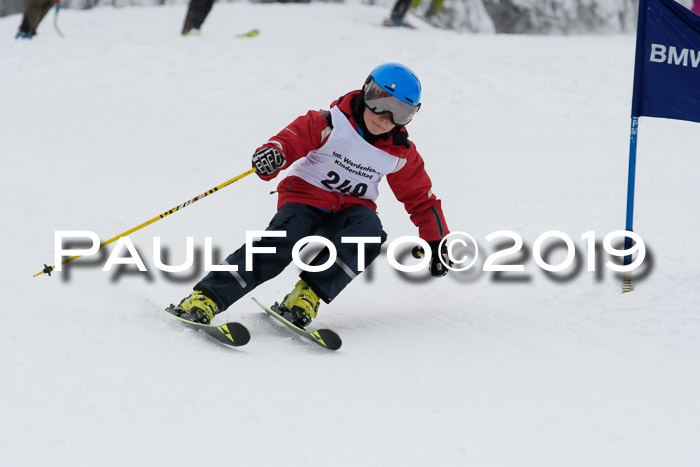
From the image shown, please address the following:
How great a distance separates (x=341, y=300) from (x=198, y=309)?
4.52 feet

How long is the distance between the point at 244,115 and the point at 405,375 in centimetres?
638

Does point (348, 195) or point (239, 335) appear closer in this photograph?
point (239, 335)

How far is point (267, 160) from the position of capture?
369cm

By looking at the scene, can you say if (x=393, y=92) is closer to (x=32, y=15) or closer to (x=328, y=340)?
(x=328, y=340)

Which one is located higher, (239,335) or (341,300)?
(239,335)

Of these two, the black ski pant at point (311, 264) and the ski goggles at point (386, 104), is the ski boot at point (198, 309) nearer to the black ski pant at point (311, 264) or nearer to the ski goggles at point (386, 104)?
the black ski pant at point (311, 264)

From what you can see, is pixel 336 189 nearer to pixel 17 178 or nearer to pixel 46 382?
pixel 46 382

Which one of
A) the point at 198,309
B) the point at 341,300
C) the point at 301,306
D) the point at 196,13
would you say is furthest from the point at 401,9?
the point at 198,309

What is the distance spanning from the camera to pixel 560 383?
317cm

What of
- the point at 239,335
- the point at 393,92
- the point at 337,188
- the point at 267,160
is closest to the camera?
the point at 239,335

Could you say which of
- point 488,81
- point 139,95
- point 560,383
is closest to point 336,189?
point 560,383

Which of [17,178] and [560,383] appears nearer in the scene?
[560,383]

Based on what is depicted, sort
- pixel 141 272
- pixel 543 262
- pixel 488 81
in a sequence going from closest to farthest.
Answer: pixel 141 272 → pixel 543 262 → pixel 488 81

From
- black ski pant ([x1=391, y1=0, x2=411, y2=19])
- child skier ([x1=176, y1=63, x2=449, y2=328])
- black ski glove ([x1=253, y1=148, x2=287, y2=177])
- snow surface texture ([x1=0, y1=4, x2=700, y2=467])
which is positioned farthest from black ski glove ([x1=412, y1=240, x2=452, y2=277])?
black ski pant ([x1=391, y1=0, x2=411, y2=19])
